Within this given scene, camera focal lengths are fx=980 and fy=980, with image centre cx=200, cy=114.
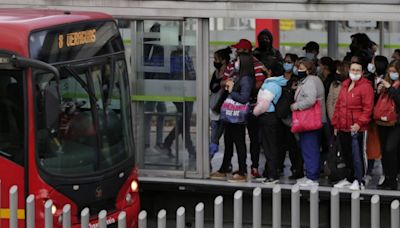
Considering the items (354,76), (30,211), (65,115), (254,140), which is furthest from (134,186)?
(30,211)

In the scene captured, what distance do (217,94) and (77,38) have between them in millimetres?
2457

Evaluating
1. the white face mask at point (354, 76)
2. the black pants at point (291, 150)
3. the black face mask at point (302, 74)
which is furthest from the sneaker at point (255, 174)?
the white face mask at point (354, 76)

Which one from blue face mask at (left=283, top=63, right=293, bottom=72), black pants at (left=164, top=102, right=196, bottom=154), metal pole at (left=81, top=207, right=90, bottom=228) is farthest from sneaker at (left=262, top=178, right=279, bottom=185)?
metal pole at (left=81, top=207, right=90, bottom=228)

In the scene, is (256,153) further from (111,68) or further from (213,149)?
(111,68)

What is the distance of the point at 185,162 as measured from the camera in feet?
38.5

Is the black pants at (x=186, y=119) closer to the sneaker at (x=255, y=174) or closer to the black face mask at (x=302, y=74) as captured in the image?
the sneaker at (x=255, y=174)

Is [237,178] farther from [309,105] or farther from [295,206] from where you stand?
[295,206]

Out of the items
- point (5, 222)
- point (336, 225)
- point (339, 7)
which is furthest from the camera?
point (339, 7)

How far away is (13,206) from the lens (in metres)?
6.19

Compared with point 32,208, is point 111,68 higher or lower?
higher

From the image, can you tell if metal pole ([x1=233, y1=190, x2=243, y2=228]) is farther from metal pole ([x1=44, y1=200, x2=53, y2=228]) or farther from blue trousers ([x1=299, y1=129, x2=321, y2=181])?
blue trousers ([x1=299, y1=129, x2=321, y2=181])

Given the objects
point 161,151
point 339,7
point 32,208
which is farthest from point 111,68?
point 32,208

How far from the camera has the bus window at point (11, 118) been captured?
368 inches

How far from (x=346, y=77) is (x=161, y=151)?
240 centimetres
